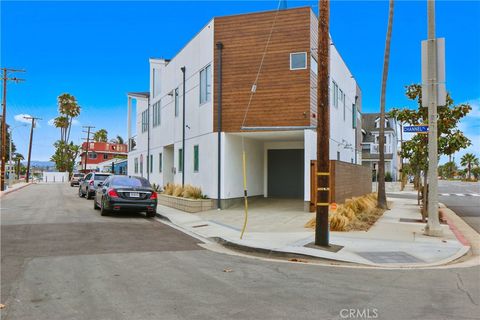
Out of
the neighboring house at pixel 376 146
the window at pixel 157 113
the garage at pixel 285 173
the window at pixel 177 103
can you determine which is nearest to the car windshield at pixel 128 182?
the garage at pixel 285 173

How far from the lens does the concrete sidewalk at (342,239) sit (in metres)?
8.63

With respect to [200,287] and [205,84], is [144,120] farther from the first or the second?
[200,287]

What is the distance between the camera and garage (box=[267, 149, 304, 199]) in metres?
21.4

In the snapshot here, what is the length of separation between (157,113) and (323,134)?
21.4 metres

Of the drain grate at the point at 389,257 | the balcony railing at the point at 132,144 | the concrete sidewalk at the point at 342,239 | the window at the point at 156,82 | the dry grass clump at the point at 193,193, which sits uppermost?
the window at the point at 156,82

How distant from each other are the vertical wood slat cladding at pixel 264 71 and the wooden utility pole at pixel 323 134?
7.16 meters

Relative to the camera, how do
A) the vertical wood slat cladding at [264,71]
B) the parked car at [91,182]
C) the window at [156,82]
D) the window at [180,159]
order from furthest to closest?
1. the window at [156,82]
2. the parked car at [91,182]
3. the window at [180,159]
4. the vertical wood slat cladding at [264,71]

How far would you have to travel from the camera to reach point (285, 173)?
2164cm

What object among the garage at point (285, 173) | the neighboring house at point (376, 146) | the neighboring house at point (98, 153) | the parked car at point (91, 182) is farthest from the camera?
the neighboring house at point (98, 153)

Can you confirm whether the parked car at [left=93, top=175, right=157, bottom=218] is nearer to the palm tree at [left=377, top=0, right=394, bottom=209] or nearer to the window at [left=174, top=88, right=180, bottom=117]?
the window at [left=174, top=88, right=180, bottom=117]

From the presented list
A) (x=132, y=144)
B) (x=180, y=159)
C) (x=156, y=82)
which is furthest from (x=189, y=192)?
(x=132, y=144)

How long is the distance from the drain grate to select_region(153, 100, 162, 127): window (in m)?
21.6

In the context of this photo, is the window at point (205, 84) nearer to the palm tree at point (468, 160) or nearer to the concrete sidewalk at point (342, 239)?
the concrete sidewalk at point (342, 239)

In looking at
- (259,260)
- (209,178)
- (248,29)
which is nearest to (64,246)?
(259,260)
